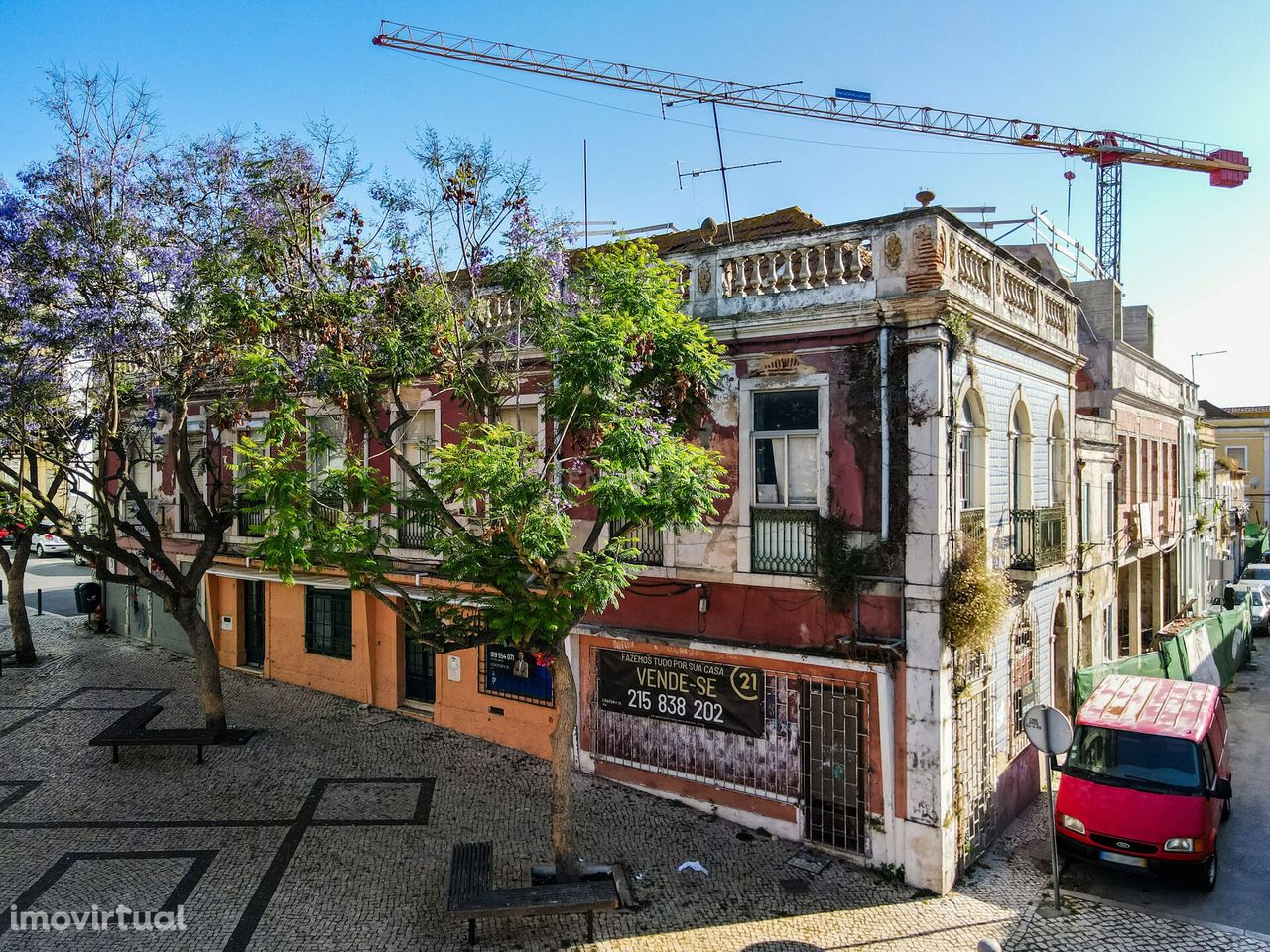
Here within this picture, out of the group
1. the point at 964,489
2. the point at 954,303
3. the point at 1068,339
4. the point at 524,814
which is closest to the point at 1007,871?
the point at 964,489

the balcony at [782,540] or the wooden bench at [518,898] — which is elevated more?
the balcony at [782,540]

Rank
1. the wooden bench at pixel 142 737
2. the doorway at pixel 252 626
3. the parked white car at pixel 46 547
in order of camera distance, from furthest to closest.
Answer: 1. the parked white car at pixel 46 547
2. the doorway at pixel 252 626
3. the wooden bench at pixel 142 737

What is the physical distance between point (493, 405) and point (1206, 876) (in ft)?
33.1

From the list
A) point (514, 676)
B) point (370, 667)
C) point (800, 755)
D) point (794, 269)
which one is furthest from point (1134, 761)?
point (370, 667)

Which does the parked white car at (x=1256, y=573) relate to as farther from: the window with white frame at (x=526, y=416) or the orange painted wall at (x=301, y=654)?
the orange painted wall at (x=301, y=654)

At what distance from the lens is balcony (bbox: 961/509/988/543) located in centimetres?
1100

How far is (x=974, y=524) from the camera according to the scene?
11.2 meters

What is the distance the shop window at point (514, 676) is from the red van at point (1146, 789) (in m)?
7.55

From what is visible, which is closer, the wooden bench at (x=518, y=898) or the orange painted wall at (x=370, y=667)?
the wooden bench at (x=518, y=898)

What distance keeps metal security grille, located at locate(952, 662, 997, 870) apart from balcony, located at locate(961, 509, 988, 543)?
1.69 m

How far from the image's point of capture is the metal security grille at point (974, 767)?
10.3 m

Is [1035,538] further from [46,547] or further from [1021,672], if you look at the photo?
[46,547]

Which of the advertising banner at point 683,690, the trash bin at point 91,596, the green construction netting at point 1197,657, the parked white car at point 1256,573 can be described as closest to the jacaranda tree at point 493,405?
the advertising banner at point 683,690

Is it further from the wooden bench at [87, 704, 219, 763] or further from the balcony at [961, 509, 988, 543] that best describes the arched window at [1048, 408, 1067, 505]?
the wooden bench at [87, 704, 219, 763]
